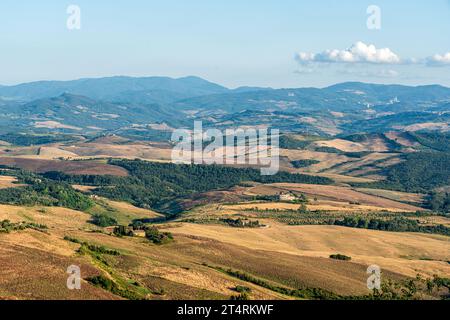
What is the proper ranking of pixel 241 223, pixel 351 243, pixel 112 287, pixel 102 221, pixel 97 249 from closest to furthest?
pixel 112 287, pixel 97 249, pixel 351 243, pixel 241 223, pixel 102 221

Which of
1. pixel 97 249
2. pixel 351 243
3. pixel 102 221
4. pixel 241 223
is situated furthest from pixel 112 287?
pixel 102 221

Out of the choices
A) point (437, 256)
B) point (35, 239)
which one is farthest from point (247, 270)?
point (437, 256)

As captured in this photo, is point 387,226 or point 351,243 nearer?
point 351,243

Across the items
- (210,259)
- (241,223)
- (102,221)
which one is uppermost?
(210,259)

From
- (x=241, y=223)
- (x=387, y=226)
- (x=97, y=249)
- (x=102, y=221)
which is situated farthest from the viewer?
(x=387, y=226)

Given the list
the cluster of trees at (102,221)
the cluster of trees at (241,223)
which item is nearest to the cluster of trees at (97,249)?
the cluster of trees at (241,223)

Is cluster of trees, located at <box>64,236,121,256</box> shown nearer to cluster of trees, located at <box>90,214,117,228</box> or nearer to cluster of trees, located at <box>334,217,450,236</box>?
cluster of trees, located at <box>90,214,117,228</box>

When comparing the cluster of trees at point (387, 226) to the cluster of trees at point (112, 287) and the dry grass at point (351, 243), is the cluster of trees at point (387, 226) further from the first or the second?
the cluster of trees at point (112, 287)

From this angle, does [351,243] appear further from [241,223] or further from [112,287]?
[112,287]
